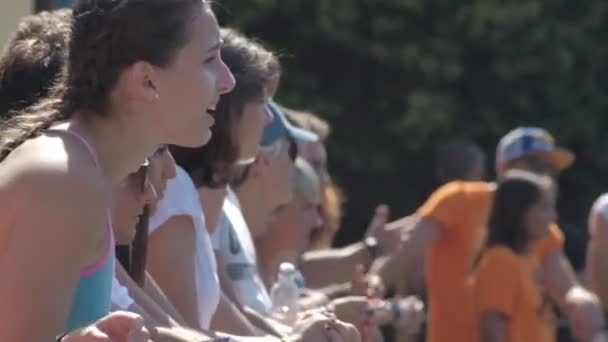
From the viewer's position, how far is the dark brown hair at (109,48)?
2709 millimetres

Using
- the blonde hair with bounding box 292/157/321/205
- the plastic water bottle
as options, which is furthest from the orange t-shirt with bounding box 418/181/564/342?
the plastic water bottle

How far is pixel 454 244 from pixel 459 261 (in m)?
0.08

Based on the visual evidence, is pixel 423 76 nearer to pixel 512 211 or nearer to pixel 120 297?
pixel 512 211

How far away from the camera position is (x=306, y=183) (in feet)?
18.9

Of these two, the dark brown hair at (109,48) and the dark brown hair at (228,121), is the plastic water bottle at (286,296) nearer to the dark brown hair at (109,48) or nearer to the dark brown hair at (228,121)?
the dark brown hair at (228,121)

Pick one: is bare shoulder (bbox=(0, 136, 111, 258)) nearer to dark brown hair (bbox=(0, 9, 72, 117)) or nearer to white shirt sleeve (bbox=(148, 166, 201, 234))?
dark brown hair (bbox=(0, 9, 72, 117))

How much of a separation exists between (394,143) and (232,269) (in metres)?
10.0

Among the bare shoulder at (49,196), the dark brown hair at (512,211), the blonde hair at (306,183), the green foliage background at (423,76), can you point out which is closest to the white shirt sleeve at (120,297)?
the bare shoulder at (49,196)

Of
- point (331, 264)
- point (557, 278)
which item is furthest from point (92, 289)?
point (557, 278)

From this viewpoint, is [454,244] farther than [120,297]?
Yes

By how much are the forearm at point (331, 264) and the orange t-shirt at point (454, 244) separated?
116 cm

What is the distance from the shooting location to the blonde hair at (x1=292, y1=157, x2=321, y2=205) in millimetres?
5676

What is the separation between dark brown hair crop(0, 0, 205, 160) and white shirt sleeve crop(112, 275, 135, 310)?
42cm

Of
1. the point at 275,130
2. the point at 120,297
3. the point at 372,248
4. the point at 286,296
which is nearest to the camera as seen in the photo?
the point at 120,297
